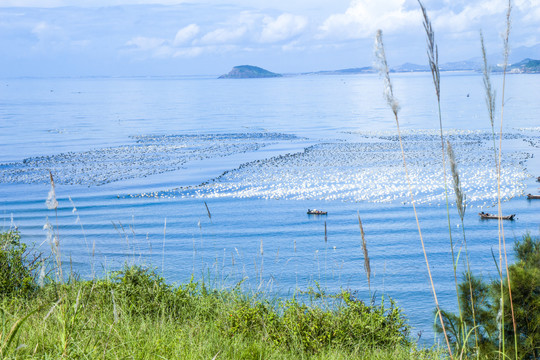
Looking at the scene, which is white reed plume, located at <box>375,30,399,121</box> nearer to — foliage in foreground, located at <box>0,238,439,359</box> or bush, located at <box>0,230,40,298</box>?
foliage in foreground, located at <box>0,238,439,359</box>

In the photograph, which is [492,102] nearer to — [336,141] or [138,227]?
[138,227]

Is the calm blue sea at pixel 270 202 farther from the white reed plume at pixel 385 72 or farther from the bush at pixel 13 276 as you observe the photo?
the white reed plume at pixel 385 72

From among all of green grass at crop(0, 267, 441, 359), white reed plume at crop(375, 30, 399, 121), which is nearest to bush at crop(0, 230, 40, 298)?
green grass at crop(0, 267, 441, 359)

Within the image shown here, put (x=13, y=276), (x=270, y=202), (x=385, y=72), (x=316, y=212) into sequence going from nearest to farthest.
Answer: (x=385, y=72), (x=13, y=276), (x=316, y=212), (x=270, y=202)

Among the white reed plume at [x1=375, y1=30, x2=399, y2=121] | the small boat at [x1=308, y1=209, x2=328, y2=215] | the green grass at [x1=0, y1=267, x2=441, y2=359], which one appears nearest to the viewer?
the white reed plume at [x1=375, y1=30, x2=399, y2=121]

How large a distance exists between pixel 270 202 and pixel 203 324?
1776cm

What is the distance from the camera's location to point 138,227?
61.6 ft

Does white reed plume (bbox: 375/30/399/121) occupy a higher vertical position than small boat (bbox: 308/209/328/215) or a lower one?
higher

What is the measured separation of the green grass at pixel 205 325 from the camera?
353 cm

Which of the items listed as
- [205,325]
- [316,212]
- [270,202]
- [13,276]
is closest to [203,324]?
[205,325]

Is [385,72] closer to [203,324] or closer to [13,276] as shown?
[203,324]

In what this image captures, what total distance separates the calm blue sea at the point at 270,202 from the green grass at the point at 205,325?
0.42m

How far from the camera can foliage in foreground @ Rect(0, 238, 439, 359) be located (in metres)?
3.54

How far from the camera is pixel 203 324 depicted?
4.81 m
